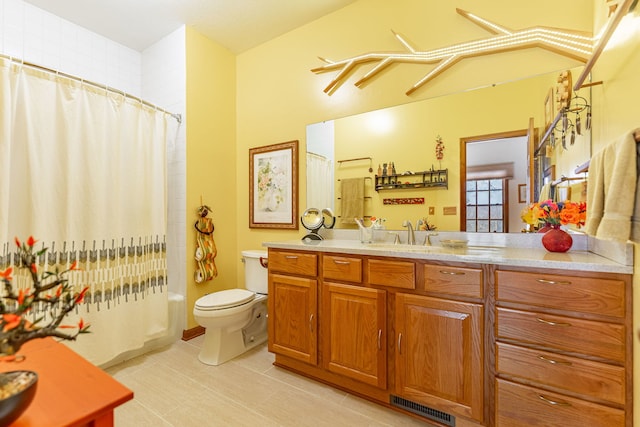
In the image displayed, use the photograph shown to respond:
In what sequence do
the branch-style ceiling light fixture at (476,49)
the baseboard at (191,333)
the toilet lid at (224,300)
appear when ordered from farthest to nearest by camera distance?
the baseboard at (191,333), the toilet lid at (224,300), the branch-style ceiling light fixture at (476,49)

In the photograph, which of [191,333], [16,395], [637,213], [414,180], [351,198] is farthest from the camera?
[191,333]

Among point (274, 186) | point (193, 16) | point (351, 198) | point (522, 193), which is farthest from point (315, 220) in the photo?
point (193, 16)

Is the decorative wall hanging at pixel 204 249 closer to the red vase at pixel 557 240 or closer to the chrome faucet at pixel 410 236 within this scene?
the chrome faucet at pixel 410 236

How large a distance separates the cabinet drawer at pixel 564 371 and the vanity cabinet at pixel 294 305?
1.06 metres

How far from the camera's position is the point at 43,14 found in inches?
96.3

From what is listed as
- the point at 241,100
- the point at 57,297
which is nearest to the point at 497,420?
the point at 57,297

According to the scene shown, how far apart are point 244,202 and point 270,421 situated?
6.60 ft

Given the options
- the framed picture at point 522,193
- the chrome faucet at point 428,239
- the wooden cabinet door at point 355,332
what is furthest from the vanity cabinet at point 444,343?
the framed picture at point 522,193

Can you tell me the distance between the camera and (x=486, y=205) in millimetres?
Result: 1896

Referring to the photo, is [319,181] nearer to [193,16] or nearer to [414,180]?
[414,180]

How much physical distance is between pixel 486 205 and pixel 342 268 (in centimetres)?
102

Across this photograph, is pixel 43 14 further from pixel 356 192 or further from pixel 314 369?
pixel 314 369

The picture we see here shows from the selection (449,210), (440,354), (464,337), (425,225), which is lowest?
(440,354)

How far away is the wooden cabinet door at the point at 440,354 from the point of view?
1.42m
